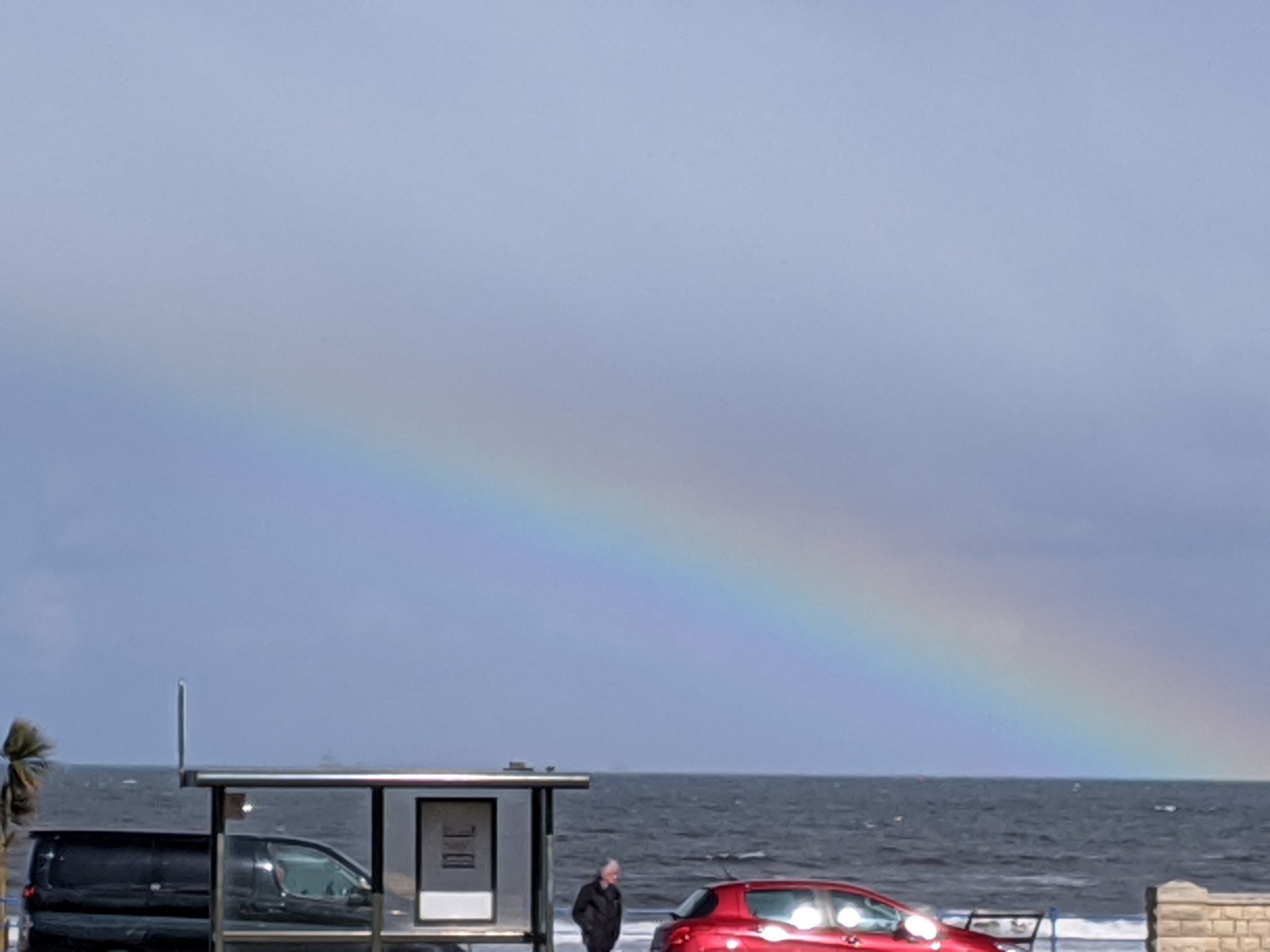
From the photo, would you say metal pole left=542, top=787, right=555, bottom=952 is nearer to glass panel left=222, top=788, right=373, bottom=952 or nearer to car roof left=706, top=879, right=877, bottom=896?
glass panel left=222, top=788, right=373, bottom=952

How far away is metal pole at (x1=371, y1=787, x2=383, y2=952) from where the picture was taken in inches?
698

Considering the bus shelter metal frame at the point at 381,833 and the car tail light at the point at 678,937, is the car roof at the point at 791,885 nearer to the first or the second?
the car tail light at the point at 678,937

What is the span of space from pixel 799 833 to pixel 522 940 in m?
103

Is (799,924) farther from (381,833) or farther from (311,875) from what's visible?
(381,833)

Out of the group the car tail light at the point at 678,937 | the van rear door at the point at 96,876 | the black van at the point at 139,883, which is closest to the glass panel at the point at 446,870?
the black van at the point at 139,883

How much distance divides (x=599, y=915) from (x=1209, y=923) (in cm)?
811

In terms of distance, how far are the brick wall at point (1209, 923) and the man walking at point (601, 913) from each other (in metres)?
7.25

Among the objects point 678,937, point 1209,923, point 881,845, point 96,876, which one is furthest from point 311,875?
point 881,845

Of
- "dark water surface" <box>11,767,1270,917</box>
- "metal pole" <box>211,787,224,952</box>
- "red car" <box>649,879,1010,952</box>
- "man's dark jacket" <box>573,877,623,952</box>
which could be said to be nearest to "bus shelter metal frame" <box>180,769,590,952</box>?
"metal pole" <box>211,787,224,952</box>

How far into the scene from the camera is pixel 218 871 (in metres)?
17.7

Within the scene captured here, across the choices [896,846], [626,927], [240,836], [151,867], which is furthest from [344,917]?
[896,846]

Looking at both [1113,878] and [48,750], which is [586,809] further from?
[48,750]

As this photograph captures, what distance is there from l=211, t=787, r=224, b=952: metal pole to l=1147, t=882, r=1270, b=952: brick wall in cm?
1300

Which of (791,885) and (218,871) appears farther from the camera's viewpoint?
(791,885)
